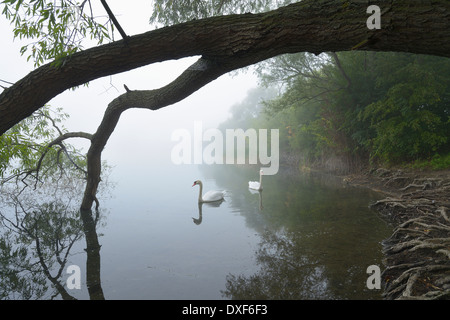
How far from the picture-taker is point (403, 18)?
236 centimetres

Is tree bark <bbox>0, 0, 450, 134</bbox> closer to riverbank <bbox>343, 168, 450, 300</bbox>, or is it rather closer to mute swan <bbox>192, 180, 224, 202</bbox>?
riverbank <bbox>343, 168, 450, 300</bbox>

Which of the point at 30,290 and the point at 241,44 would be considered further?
the point at 30,290

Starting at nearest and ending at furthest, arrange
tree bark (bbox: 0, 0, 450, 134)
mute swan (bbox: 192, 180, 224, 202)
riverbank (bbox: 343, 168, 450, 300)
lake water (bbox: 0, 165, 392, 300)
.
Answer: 1. tree bark (bbox: 0, 0, 450, 134)
2. riverbank (bbox: 343, 168, 450, 300)
3. lake water (bbox: 0, 165, 392, 300)
4. mute swan (bbox: 192, 180, 224, 202)

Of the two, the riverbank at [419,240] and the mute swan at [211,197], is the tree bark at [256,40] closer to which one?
the riverbank at [419,240]

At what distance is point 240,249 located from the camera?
5.29 metres

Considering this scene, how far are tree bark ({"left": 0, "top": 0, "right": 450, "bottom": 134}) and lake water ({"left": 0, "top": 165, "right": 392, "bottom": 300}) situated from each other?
2758 millimetres

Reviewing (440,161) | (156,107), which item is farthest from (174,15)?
(440,161)

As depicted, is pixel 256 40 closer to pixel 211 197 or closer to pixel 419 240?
pixel 419 240

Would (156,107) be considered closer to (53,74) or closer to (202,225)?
(53,74)

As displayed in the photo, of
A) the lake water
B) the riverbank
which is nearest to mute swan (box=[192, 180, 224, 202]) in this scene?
the lake water

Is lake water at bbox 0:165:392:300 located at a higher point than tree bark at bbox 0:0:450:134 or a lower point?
lower

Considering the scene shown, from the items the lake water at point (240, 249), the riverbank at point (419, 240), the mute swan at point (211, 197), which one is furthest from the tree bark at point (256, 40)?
the mute swan at point (211, 197)

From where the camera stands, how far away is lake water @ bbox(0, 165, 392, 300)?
378 centimetres
